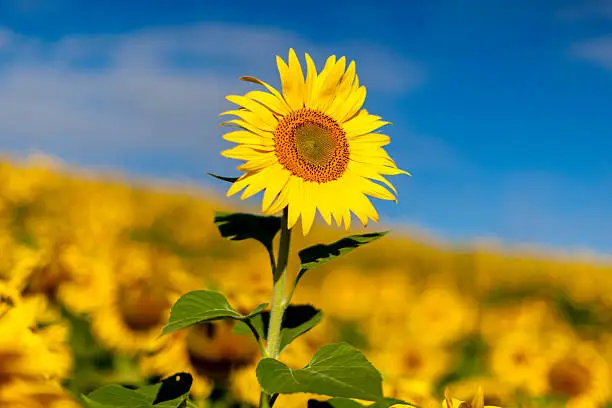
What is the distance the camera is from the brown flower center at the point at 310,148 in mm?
1718

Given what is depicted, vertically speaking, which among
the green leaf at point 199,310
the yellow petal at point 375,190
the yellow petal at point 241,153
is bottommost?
the green leaf at point 199,310

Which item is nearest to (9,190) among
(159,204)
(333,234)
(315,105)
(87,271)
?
(87,271)

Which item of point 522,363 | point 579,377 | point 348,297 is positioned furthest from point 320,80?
point 348,297

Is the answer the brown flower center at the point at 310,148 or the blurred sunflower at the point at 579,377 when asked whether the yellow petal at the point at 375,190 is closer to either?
the brown flower center at the point at 310,148

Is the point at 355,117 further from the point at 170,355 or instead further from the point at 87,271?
the point at 87,271

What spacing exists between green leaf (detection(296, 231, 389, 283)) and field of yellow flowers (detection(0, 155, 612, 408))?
322 mm

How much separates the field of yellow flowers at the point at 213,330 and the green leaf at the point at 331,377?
39 centimetres

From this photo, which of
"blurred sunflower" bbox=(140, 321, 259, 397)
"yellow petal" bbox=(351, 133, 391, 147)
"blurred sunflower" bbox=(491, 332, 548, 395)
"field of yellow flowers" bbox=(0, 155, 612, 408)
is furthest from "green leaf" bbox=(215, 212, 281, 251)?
"blurred sunflower" bbox=(491, 332, 548, 395)

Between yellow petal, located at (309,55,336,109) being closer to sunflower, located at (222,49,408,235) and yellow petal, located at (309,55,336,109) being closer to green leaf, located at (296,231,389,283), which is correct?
sunflower, located at (222,49,408,235)

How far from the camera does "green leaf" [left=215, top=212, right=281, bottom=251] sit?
1.78m

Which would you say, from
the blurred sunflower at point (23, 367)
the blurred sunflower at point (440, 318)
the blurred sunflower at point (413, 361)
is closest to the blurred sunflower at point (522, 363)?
the blurred sunflower at point (413, 361)

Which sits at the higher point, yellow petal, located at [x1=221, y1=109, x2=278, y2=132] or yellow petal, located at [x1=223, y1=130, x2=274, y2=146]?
yellow petal, located at [x1=221, y1=109, x2=278, y2=132]

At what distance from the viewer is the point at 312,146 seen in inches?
68.1

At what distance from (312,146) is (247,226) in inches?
11.0
